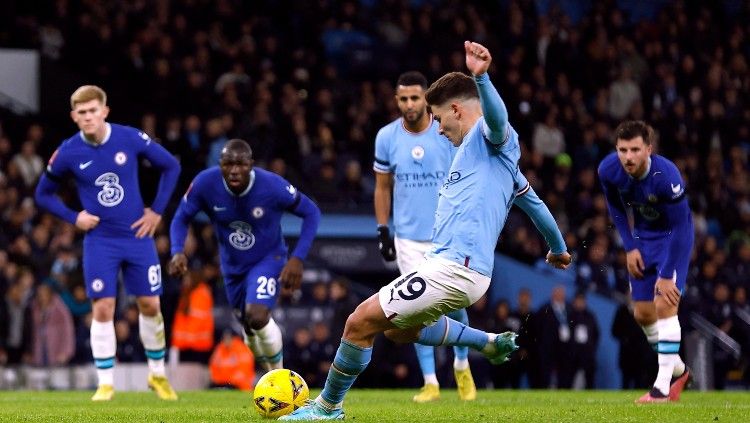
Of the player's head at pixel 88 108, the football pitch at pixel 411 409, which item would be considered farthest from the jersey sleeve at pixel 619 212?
the player's head at pixel 88 108

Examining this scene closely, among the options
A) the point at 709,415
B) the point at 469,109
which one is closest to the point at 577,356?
the point at 709,415

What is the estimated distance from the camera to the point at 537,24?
27453 mm

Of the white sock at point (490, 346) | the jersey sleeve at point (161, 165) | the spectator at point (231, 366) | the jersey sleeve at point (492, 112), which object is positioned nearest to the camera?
the jersey sleeve at point (492, 112)

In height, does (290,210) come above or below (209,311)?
above

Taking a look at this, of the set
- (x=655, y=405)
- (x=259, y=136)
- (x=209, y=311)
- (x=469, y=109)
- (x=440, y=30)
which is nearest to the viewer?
(x=469, y=109)

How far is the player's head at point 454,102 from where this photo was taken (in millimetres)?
8656

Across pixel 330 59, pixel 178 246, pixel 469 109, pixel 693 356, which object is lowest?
pixel 693 356

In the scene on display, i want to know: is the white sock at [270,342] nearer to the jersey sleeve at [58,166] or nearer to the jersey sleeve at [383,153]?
the jersey sleeve at [383,153]

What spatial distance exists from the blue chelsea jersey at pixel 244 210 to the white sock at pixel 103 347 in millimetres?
1206

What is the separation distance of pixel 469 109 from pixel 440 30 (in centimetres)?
1814

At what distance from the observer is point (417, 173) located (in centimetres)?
1279

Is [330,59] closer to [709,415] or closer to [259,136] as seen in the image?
Answer: [259,136]

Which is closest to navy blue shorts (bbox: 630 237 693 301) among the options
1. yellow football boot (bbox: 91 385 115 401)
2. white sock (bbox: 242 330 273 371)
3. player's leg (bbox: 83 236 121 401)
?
white sock (bbox: 242 330 273 371)

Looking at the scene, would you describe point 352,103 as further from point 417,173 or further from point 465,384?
point 465,384
